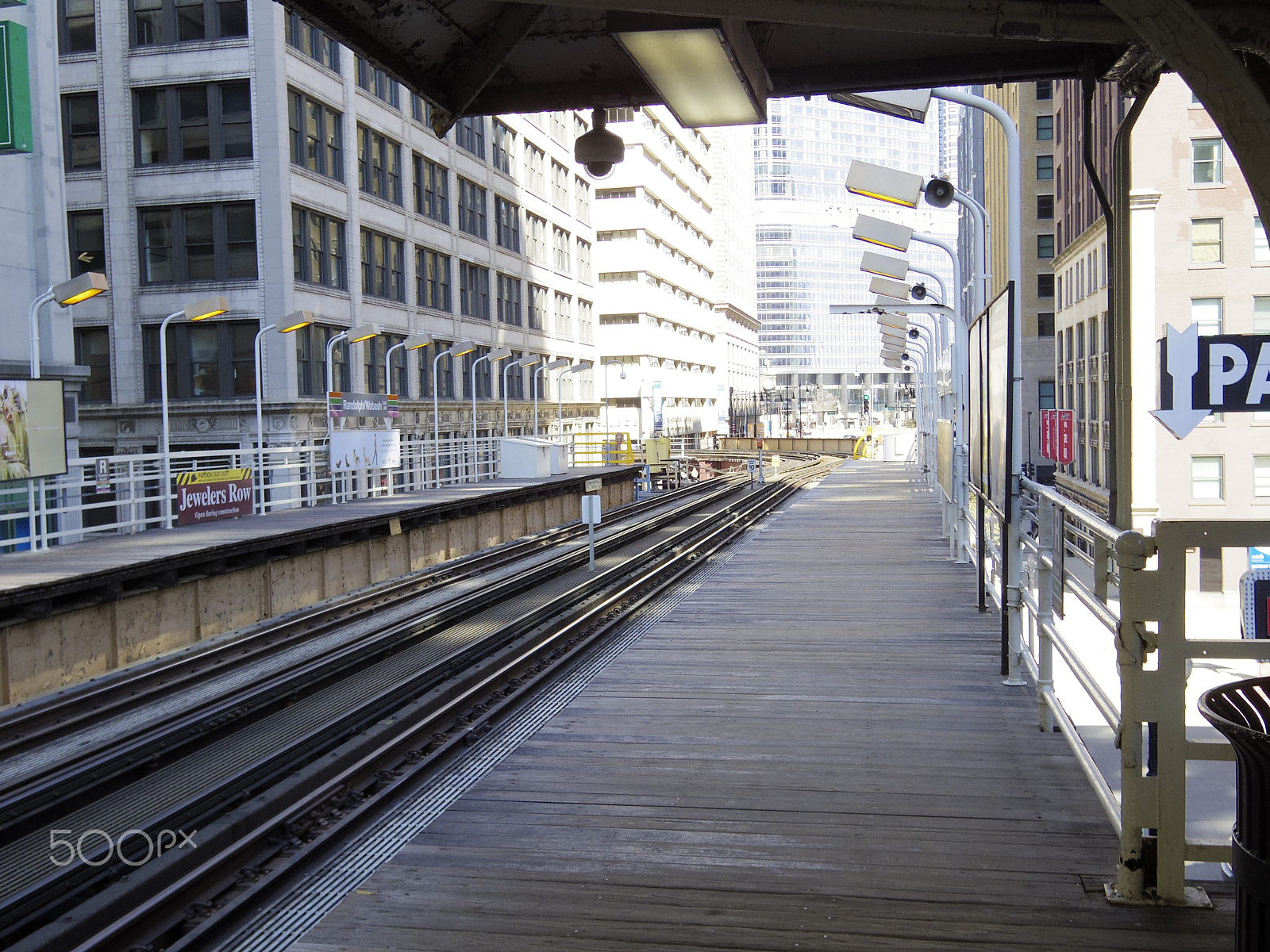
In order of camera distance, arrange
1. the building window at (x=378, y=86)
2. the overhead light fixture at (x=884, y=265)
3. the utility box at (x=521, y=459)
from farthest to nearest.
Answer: the building window at (x=378, y=86) < the utility box at (x=521, y=459) < the overhead light fixture at (x=884, y=265)

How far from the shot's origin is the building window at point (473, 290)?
45.2m

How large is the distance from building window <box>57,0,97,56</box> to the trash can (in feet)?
116

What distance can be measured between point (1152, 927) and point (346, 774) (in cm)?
523

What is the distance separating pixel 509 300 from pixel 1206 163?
93.9 ft

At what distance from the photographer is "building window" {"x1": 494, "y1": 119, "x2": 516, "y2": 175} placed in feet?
159

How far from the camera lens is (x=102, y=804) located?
8.59 m

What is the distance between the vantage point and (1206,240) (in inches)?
1729

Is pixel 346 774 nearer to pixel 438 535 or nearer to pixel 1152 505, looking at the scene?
pixel 438 535

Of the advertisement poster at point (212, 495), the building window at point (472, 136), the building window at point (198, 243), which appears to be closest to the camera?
the advertisement poster at point (212, 495)

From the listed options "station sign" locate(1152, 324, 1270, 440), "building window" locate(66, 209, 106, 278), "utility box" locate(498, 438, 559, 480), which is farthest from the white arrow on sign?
"building window" locate(66, 209, 106, 278)

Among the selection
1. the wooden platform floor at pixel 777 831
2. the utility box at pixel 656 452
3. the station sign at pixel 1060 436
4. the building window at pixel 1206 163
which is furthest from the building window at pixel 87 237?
the station sign at pixel 1060 436

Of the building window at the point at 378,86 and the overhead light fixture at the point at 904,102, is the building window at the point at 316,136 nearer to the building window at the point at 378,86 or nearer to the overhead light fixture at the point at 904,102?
the building window at the point at 378,86

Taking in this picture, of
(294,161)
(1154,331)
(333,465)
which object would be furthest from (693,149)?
(333,465)

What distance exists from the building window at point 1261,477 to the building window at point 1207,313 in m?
5.09
